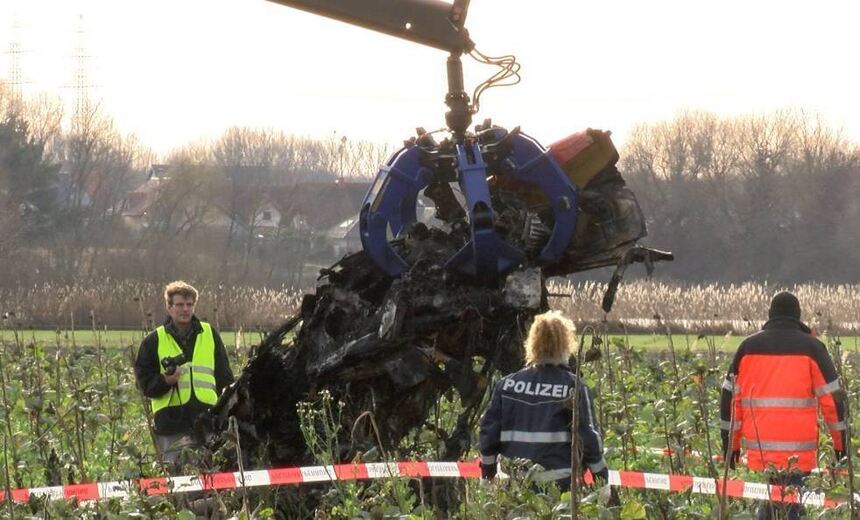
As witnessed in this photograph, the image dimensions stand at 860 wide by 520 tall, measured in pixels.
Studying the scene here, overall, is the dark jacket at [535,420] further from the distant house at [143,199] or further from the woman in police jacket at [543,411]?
the distant house at [143,199]

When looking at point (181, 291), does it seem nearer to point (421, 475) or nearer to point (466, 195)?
point (466, 195)

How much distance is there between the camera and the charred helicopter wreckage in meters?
7.61

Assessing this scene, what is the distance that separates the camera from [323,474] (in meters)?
7.77

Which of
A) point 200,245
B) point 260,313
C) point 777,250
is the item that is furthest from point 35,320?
point 777,250

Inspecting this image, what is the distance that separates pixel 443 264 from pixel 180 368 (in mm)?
2299

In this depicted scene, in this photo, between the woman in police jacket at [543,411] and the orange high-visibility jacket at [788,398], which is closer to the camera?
the woman in police jacket at [543,411]

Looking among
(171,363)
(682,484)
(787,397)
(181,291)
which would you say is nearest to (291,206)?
(181,291)

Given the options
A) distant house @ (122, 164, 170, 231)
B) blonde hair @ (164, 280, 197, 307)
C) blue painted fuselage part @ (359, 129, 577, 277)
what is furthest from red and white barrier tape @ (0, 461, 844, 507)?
distant house @ (122, 164, 170, 231)

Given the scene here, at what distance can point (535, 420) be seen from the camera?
7.07 metres

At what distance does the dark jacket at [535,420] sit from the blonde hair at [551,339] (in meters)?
0.07

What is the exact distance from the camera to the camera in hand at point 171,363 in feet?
30.7

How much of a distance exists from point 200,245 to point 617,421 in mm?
45792

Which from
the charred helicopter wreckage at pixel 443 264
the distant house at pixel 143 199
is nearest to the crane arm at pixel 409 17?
the charred helicopter wreckage at pixel 443 264

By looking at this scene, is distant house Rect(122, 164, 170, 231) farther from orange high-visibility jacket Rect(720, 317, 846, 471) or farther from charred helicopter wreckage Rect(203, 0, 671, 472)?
charred helicopter wreckage Rect(203, 0, 671, 472)
